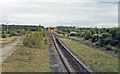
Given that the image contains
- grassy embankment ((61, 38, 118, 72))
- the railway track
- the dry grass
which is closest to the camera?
the dry grass

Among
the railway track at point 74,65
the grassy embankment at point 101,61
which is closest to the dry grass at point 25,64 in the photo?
the railway track at point 74,65

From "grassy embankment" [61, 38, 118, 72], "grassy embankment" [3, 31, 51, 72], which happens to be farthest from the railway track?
"grassy embankment" [3, 31, 51, 72]

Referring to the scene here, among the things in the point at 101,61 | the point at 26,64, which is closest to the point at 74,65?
the point at 101,61

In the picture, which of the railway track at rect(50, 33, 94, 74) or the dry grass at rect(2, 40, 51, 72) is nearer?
the dry grass at rect(2, 40, 51, 72)

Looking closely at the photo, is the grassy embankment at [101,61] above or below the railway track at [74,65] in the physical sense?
above

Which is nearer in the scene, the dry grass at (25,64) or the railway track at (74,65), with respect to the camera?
the dry grass at (25,64)

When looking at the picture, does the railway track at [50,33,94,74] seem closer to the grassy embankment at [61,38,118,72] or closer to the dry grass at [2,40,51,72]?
the grassy embankment at [61,38,118,72]

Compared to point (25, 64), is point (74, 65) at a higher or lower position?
lower

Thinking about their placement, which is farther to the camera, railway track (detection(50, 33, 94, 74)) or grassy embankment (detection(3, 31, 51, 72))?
railway track (detection(50, 33, 94, 74))

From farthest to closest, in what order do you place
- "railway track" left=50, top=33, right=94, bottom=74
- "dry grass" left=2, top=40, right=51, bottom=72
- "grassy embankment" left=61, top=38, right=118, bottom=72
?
"railway track" left=50, top=33, right=94, bottom=74, "grassy embankment" left=61, top=38, right=118, bottom=72, "dry grass" left=2, top=40, right=51, bottom=72

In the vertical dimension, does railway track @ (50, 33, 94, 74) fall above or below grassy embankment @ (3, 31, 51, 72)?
below

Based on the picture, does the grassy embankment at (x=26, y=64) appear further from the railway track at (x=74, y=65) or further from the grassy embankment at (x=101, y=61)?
the grassy embankment at (x=101, y=61)

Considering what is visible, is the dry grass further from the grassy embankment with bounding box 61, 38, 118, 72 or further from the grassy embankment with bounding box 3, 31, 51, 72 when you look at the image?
the grassy embankment with bounding box 61, 38, 118, 72

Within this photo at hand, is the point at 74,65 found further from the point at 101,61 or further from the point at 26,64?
the point at 26,64
